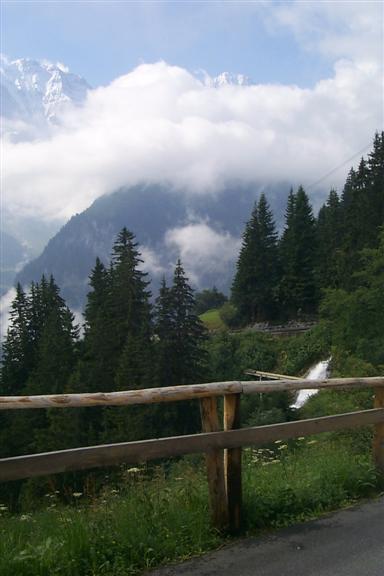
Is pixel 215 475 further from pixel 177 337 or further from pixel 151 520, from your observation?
pixel 177 337

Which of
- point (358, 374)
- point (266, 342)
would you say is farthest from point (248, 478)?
Answer: point (266, 342)

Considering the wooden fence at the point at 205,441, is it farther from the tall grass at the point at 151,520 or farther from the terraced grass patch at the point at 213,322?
the terraced grass patch at the point at 213,322

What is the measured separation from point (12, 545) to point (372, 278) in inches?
1333

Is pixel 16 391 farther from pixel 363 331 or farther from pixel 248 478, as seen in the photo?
pixel 248 478

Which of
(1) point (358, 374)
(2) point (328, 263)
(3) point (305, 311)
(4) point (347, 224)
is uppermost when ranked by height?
(4) point (347, 224)

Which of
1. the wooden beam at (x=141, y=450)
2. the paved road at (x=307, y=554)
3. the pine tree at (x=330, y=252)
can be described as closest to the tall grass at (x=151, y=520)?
the paved road at (x=307, y=554)

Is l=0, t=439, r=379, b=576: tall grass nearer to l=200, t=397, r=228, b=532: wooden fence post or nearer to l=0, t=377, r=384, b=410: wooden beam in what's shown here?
l=200, t=397, r=228, b=532: wooden fence post

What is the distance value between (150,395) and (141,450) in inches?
17.7

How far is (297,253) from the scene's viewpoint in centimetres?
7819

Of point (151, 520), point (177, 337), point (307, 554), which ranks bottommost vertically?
point (307, 554)

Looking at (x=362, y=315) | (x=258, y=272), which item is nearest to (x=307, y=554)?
(x=362, y=315)

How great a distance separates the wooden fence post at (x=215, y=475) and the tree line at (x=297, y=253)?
196 feet

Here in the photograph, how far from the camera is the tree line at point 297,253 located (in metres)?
68.9

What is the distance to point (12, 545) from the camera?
4.39 metres
